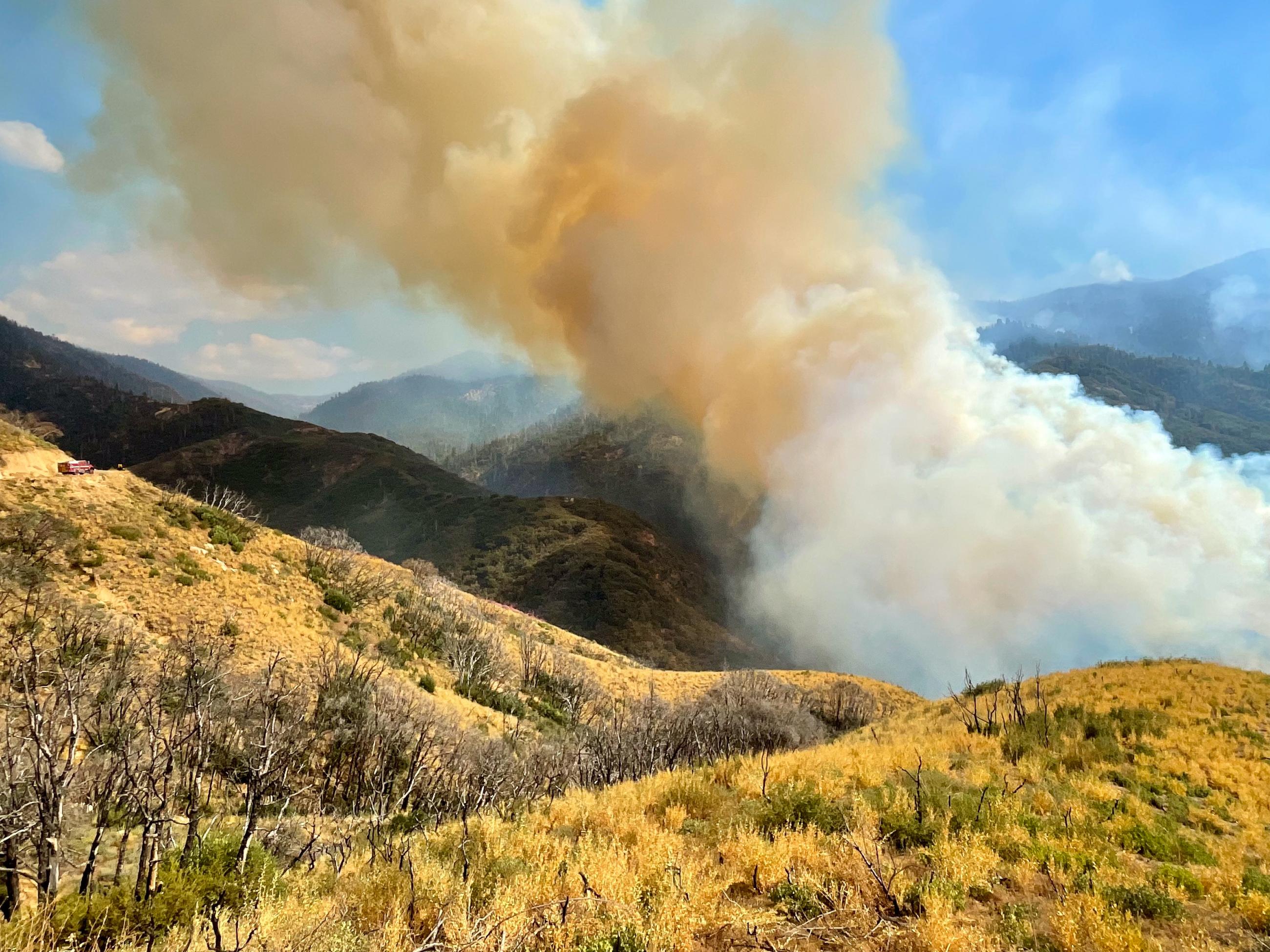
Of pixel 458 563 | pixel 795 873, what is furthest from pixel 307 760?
pixel 458 563

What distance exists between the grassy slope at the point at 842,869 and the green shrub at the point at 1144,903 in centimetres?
2

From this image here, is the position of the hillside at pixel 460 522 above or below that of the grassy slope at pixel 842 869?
above

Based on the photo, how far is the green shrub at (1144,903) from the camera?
6.95m

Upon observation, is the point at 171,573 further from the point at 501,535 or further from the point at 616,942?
the point at 501,535

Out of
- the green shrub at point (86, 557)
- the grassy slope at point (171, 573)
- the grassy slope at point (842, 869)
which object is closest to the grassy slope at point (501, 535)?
the grassy slope at point (171, 573)

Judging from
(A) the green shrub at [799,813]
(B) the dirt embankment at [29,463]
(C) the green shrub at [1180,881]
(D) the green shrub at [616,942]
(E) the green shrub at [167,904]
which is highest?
(B) the dirt embankment at [29,463]

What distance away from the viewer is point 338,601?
28031 millimetres

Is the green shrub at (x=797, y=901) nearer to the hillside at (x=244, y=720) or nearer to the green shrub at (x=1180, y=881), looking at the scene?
the hillside at (x=244, y=720)

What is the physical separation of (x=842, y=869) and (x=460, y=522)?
111 metres

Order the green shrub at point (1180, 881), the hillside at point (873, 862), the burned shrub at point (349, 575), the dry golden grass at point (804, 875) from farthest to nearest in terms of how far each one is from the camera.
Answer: the burned shrub at point (349, 575)
the green shrub at point (1180, 881)
the hillside at point (873, 862)
the dry golden grass at point (804, 875)

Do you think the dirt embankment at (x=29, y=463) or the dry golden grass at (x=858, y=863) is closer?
the dry golden grass at (x=858, y=863)

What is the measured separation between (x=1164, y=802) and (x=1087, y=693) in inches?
498

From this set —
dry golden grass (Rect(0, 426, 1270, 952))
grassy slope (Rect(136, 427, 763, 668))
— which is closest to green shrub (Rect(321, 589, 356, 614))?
dry golden grass (Rect(0, 426, 1270, 952))

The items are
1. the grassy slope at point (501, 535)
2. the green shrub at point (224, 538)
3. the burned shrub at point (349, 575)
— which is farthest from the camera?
the grassy slope at point (501, 535)
